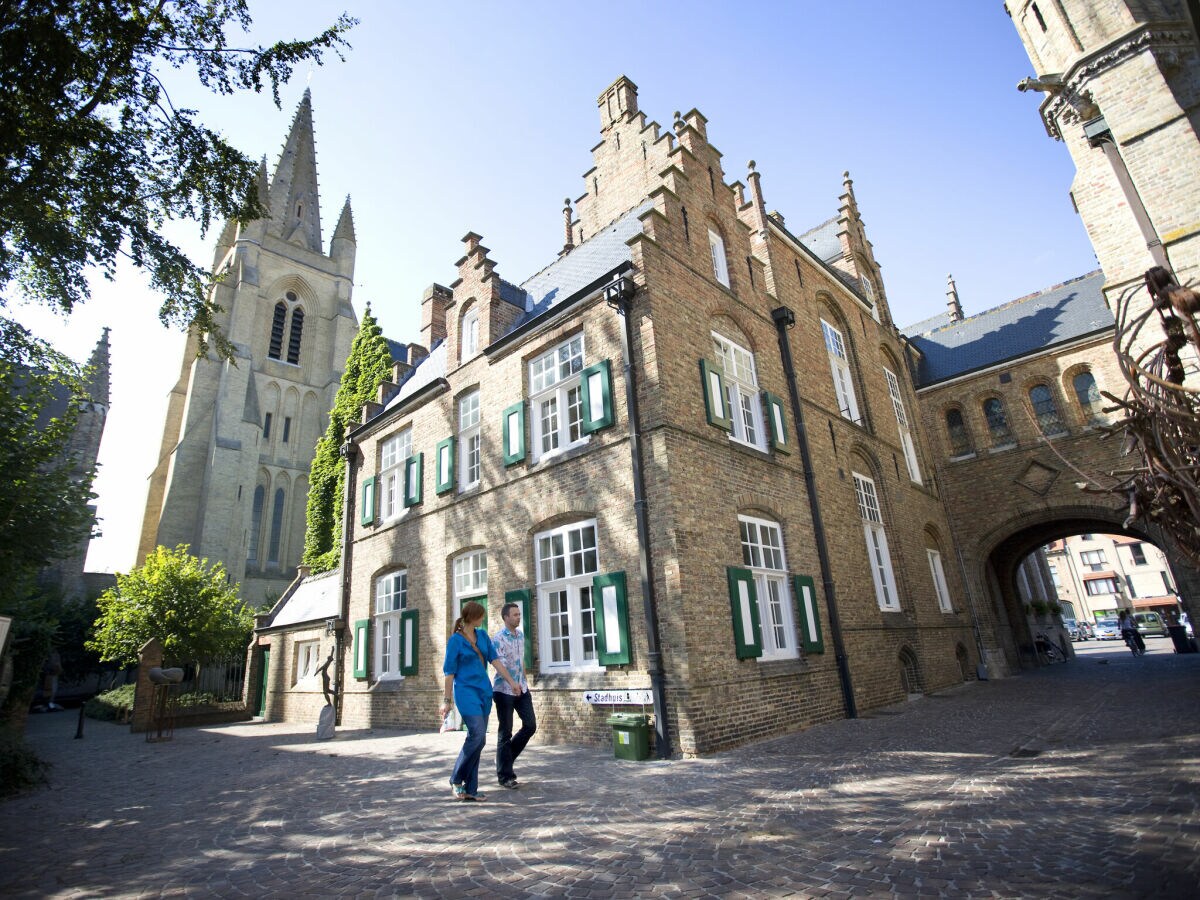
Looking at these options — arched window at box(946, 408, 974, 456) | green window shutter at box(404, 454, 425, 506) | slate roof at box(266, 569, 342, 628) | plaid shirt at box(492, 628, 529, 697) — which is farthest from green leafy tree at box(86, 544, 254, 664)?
arched window at box(946, 408, 974, 456)

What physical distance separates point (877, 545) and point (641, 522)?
26.5 ft

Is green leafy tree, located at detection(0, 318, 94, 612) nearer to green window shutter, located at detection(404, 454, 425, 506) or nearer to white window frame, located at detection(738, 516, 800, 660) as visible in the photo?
green window shutter, located at detection(404, 454, 425, 506)

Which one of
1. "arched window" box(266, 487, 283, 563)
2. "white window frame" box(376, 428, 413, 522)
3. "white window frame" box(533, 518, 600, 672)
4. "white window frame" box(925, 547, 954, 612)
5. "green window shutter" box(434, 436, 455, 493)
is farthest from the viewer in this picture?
"arched window" box(266, 487, 283, 563)

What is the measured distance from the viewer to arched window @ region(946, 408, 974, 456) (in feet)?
64.3

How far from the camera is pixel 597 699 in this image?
8.80m

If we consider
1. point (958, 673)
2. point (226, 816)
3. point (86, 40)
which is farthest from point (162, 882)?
point (958, 673)

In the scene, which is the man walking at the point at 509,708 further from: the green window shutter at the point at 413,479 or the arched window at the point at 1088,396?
the arched window at the point at 1088,396

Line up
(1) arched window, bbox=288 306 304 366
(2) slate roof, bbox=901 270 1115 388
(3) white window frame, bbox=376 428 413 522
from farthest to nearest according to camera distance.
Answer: (1) arched window, bbox=288 306 304 366 → (2) slate roof, bbox=901 270 1115 388 → (3) white window frame, bbox=376 428 413 522

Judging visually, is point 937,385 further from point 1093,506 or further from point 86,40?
point 86,40

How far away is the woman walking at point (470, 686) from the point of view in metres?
5.70

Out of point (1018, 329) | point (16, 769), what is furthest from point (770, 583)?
point (1018, 329)

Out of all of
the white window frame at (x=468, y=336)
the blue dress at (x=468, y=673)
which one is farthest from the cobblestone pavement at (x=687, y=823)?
the white window frame at (x=468, y=336)

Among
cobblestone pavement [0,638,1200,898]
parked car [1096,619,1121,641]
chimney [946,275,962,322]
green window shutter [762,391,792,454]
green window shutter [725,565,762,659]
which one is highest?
chimney [946,275,962,322]

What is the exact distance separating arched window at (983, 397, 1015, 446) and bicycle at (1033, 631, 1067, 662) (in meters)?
7.99
